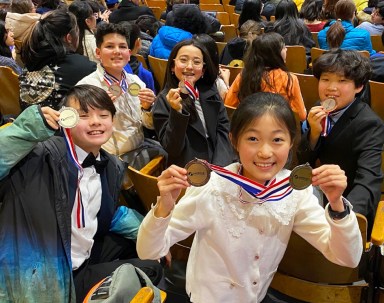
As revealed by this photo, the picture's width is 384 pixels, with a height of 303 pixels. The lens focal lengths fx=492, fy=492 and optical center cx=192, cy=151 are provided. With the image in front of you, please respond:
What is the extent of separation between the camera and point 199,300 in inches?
63.3

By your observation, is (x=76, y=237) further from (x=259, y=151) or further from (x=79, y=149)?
(x=259, y=151)

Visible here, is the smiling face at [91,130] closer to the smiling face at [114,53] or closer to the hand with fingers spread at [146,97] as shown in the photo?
the hand with fingers spread at [146,97]

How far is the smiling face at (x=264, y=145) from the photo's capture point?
1506 mm

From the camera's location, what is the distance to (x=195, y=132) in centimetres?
261

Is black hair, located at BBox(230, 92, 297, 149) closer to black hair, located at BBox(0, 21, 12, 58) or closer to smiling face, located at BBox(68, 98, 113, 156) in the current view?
smiling face, located at BBox(68, 98, 113, 156)

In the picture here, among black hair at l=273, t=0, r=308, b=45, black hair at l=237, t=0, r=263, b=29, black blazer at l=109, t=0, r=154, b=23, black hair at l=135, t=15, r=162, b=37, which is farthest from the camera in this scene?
black blazer at l=109, t=0, r=154, b=23

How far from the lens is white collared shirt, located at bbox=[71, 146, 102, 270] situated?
188 centimetres

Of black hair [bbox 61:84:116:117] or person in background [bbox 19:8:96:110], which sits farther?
person in background [bbox 19:8:96:110]

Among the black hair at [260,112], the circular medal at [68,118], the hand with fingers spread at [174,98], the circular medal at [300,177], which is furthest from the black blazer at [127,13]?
the circular medal at [300,177]

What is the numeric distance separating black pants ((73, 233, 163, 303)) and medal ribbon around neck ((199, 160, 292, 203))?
0.63 meters

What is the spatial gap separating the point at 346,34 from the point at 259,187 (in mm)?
3413

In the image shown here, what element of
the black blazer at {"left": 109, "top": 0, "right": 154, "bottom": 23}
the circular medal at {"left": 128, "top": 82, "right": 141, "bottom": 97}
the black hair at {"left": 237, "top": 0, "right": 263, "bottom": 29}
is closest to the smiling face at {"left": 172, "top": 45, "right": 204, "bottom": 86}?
the circular medal at {"left": 128, "top": 82, "right": 141, "bottom": 97}

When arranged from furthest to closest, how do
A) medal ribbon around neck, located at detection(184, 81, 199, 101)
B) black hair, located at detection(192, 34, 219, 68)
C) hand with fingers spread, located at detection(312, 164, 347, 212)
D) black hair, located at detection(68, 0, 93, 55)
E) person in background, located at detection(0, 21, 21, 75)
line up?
black hair, located at detection(68, 0, 93, 55) < person in background, located at detection(0, 21, 21, 75) < black hair, located at detection(192, 34, 219, 68) < medal ribbon around neck, located at detection(184, 81, 199, 101) < hand with fingers spread, located at detection(312, 164, 347, 212)

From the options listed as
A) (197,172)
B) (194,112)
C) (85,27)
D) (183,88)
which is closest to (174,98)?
(183,88)
